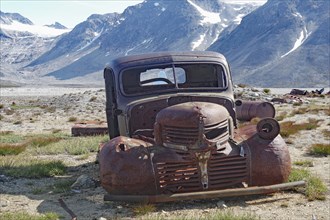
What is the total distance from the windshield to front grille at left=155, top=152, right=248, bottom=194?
2271 millimetres

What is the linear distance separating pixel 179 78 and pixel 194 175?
2763 millimetres

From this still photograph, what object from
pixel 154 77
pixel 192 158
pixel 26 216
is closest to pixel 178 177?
pixel 192 158

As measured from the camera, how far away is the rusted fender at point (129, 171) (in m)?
7.07

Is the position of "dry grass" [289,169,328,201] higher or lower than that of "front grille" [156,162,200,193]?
lower

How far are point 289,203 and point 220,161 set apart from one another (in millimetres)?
1132

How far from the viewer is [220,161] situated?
7340 mm

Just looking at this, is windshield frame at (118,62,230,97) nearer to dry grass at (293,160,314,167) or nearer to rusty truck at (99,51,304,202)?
rusty truck at (99,51,304,202)

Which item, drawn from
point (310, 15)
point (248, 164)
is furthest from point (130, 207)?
point (310, 15)

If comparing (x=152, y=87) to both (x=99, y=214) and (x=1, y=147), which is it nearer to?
(x=99, y=214)

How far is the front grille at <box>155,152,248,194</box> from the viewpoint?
716 centimetres

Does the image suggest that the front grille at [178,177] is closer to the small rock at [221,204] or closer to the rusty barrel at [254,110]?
the small rock at [221,204]

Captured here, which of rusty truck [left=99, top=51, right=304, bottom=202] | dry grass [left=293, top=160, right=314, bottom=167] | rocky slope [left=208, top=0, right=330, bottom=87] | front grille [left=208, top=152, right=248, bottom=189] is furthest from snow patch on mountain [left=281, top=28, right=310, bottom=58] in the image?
front grille [left=208, top=152, right=248, bottom=189]

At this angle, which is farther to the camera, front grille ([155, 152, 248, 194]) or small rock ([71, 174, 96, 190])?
small rock ([71, 174, 96, 190])

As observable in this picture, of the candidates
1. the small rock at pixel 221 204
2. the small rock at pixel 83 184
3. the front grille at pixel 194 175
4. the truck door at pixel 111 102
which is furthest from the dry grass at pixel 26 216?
the truck door at pixel 111 102
